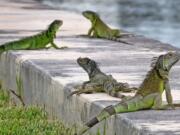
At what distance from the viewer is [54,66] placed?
7727 mm

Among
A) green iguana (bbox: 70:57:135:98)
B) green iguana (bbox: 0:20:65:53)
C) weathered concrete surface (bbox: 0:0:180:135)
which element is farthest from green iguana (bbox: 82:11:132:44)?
green iguana (bbox: 70:57:135:98)

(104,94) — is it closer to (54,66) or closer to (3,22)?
(54,66)

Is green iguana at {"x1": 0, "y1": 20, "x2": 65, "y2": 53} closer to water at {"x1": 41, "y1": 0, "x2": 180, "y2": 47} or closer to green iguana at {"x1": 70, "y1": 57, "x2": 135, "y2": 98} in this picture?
green iguana at {"x1": 70, "y1": 57, "x2": 135, "y2": 98}

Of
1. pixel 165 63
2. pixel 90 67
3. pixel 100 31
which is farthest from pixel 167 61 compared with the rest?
pixel 100 31

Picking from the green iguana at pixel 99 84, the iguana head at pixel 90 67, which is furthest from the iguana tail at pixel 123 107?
the iguana head at pixel 90 67

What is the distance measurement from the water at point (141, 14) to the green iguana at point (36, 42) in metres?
6.31

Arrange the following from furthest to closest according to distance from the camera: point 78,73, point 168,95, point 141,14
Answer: point 141,14 → point 78,73 → point 168,95

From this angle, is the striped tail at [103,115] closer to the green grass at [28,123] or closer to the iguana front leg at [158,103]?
the iguana front leg at [158,103]

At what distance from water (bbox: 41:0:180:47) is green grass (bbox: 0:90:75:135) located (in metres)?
8.79

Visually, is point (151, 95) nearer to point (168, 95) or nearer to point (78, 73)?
point (168, 95)

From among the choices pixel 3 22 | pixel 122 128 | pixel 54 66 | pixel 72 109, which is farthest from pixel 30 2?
pixel 122 128

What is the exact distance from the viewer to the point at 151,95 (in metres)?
5.56

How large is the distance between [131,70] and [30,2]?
8.05 metres

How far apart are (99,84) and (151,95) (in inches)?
38.4
